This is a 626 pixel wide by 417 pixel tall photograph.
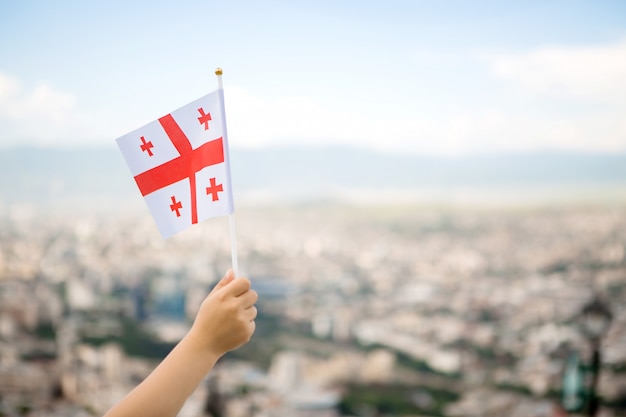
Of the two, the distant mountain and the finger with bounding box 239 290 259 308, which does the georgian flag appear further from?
the distant mountain

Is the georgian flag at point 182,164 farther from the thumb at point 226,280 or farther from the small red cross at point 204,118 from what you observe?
the thumb at point 226,280

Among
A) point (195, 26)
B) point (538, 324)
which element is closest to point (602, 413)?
point (538, 324)

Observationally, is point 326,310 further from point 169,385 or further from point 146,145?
point 169,385

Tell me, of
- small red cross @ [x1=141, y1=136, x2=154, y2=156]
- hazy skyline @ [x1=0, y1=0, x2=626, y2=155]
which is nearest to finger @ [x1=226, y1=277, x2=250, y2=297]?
small red cross @ [x1=141, y1=136, x2=154, y2=156]

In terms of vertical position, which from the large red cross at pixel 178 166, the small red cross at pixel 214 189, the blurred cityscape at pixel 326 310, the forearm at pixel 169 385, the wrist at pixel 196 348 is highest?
the large red cross at pixel 178 166

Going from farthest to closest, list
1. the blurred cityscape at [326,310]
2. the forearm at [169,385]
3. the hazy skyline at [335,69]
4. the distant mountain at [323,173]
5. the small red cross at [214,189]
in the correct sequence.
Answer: the distant mountain at [323,173]
the blurred cityscape at [326,310]
the hazy skyline at [335,69]
the small red cross at [214,189]
the forearm at [169,385]

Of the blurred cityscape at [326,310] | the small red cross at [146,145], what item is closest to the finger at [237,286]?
the small red cross at [146,145]
